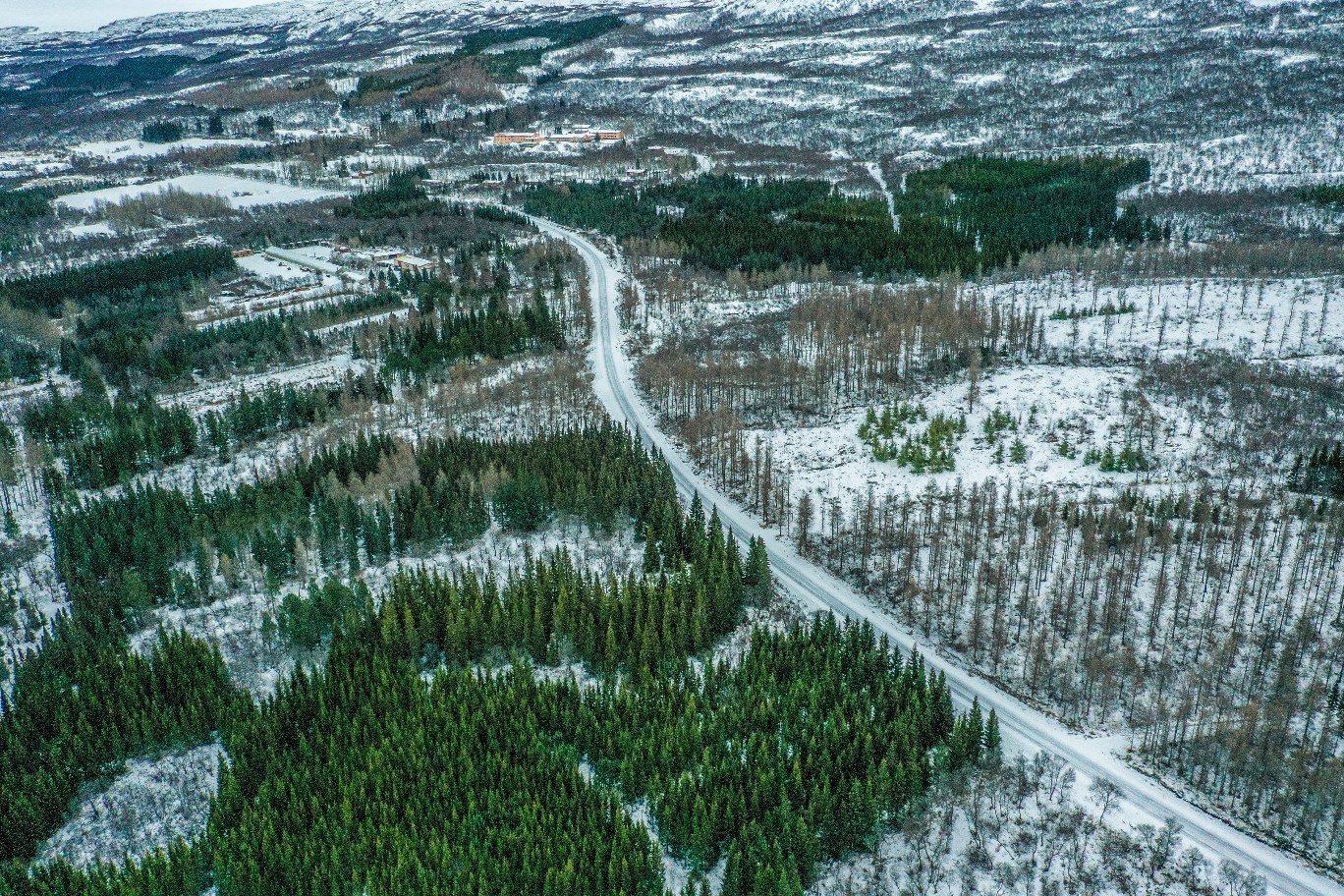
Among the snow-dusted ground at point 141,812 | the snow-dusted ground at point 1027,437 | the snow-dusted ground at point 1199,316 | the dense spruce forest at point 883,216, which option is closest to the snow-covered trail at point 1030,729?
the snow-dusted ground at point 1027,437

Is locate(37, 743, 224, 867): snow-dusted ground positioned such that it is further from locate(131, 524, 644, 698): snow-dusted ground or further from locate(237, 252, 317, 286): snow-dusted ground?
locate(237, 252, 317, 286): snow-dusted ground

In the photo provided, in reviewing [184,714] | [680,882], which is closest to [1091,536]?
[680,882]

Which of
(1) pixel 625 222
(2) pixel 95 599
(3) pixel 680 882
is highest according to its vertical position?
(1) pixel 625 222

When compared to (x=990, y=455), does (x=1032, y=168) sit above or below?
above

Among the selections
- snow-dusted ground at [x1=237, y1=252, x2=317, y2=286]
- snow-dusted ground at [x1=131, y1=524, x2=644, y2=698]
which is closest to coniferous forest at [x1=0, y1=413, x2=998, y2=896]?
snow-dusted ground at [x1=131, y1=524, x2=644, y2=698]

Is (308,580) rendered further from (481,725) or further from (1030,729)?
(1030,729)

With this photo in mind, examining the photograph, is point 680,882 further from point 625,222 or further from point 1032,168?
point 1032,168
